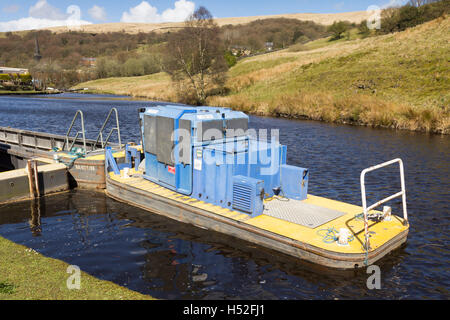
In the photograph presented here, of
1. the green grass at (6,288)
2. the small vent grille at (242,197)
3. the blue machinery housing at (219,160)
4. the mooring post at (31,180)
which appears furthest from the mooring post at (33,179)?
the small vent grille at (242,197)

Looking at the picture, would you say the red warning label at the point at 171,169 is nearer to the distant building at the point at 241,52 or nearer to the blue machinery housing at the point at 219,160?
the blue machinery housing at the point at 219,160

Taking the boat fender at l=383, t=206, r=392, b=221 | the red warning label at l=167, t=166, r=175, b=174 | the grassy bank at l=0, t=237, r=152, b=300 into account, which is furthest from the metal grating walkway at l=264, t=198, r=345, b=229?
the grassy bank at l=0, t=237, r=152, b=300

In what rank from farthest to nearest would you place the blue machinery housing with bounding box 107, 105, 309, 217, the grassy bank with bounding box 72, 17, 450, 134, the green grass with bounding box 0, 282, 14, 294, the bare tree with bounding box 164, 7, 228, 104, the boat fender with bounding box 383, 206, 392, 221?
the bare tree with bounding box 164, 7, 228, 104 < the grassy bank with bounding box 72, 17, 450, 134 < the blue machinery housing with bounding box 107, 105, 309, 217 < the boat fender with bounding box 383, 206, 392, 221 < the green grass with bounding box 0, 282, 14, 294

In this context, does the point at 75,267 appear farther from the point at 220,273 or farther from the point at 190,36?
the point at 190,36

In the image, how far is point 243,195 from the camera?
11.9m

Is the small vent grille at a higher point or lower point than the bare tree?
lower

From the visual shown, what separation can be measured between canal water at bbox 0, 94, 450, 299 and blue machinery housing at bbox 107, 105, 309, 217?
1.43 m

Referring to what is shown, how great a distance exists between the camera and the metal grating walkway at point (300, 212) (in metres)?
11.5

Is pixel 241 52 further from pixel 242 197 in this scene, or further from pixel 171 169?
pixel 242 197

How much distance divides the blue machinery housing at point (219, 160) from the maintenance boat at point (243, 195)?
3 centimetres

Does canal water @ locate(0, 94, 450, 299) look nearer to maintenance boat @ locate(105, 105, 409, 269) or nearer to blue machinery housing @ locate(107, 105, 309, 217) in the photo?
maintenance boat @ locate(105, 105, 409, 269)

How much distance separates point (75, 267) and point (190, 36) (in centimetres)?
5168

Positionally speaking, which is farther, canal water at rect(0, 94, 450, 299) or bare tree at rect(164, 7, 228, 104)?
bare tree at rect(164, 7, 228, 104)

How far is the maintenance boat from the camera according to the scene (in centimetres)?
1043
